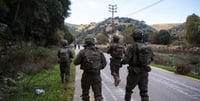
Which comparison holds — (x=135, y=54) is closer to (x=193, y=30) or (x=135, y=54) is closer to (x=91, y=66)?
(x=91, y=66)

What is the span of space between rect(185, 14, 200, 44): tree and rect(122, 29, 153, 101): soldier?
264 ft

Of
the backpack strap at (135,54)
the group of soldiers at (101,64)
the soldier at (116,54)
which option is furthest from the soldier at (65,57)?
the backpack strap at (135,54)

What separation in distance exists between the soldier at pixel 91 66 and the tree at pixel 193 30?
8101 centimetres

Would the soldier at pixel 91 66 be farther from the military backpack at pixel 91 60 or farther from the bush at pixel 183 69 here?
the bush at pixel 183 69

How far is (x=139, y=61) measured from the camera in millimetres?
9430

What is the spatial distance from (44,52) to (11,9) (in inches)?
149

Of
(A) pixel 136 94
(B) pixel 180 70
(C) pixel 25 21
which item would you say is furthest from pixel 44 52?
(A) pixel 136 94

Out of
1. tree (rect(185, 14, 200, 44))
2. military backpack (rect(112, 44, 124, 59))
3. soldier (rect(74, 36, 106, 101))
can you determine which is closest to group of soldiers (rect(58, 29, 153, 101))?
soldier (rect(74, 36, 106, 101))

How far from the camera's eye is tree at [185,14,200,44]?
88312 mm

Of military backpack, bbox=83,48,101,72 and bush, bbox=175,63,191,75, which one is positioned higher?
military backpack, bbox=83,48,101,72

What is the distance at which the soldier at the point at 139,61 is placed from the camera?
9414 millimetres

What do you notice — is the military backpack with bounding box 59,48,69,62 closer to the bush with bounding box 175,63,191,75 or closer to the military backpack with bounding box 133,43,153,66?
the military backpack with bounding box 133,43,153,66

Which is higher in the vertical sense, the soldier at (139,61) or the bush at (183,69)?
the soldier at (139,61)

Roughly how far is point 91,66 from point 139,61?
127 centimetres
